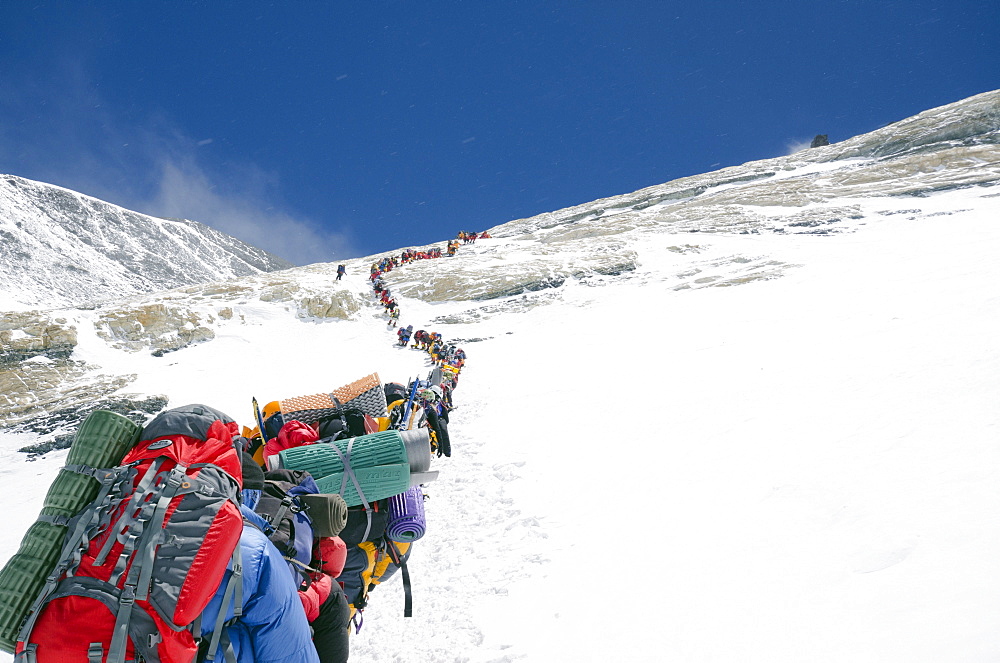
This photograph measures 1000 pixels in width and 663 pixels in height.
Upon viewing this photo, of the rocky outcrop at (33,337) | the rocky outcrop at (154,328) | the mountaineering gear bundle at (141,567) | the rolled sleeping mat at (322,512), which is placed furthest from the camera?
the rocky outcrop at (154,328)

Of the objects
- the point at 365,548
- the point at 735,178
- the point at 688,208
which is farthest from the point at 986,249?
the point at 735,178

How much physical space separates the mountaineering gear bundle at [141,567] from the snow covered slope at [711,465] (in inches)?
116

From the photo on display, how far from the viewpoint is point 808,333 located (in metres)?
10.4

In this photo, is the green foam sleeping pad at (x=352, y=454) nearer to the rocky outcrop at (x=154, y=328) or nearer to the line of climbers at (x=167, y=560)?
the line of climbers at (x=167, y=560)

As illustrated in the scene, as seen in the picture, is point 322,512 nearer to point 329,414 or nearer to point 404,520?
point 404,520

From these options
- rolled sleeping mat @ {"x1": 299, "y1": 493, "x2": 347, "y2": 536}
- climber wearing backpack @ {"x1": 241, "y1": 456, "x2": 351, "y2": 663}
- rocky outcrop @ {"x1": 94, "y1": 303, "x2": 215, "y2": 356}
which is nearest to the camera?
climber wearing backpack @ {"x1": 241, "y1": 456, "x2": 351, "y2": 663}

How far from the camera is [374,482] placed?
3.68 meters

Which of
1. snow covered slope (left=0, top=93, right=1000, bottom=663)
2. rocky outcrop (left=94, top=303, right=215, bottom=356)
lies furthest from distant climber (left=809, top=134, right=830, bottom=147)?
rocky outcrop (left=94, top=303, right=215, bottom=356)

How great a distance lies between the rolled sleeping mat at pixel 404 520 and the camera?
4012 millimetres

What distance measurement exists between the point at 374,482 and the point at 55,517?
6.73ft

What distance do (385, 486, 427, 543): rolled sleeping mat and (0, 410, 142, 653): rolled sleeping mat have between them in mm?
2310

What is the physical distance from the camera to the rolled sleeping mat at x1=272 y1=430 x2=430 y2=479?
11.8 feet

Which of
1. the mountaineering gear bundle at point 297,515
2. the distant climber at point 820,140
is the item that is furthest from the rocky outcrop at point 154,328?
the distant climber at point 820,140

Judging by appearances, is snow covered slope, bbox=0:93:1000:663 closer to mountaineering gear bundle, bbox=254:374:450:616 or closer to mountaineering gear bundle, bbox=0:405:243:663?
mountaineering gear bundle, bbox=254:374:450:616
